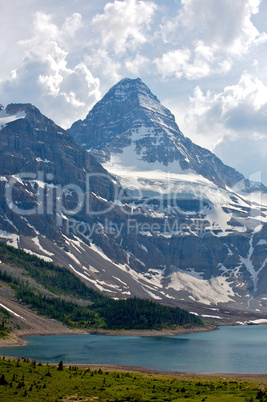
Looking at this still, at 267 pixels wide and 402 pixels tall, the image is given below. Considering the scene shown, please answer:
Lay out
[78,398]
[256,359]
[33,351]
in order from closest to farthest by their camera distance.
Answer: [78,398], [33,351], [256,359]

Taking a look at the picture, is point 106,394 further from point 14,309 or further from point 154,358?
point 14,309

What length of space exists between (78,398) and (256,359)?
8947 centimetres

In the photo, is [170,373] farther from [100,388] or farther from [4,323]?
[4,323]

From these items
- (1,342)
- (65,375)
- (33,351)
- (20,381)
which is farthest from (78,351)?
(20,381)

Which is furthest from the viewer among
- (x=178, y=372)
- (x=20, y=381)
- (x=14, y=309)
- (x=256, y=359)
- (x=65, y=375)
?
(x=14, y=309)

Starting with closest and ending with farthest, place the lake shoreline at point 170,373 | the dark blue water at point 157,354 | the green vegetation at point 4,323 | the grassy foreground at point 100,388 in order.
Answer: the grassy foreground at point 100,388 < the lake shoreline at point 170,373 < the dark blue water at point 157,354 < the green vegetation at point 4,323

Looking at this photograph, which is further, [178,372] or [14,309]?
[14,309]

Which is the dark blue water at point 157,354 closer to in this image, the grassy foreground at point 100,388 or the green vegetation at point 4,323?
the green vegetation at point 4,323

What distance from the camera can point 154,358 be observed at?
132 m

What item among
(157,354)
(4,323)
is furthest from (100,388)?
(4,323)

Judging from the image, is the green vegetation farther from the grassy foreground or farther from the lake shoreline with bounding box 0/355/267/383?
the grassy foreground

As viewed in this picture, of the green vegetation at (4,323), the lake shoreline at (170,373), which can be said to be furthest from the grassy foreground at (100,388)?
the green vegetation at (4,323)

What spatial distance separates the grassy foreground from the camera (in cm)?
6216

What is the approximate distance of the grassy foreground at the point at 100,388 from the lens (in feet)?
204
